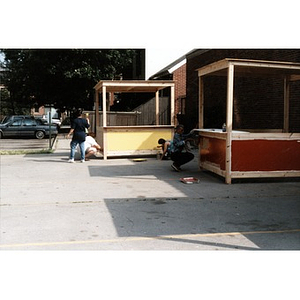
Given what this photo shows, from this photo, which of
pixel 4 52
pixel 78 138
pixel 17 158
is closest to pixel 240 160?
pixel 78 138

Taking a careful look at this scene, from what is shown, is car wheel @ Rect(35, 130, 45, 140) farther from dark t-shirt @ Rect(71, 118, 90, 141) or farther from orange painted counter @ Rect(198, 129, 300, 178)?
orange painted counter @ Rect(198, 129, 300, 178)

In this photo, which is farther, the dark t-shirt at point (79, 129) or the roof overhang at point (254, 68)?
the dark t-shirt at point (79, 129)

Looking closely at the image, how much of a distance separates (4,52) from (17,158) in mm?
22241

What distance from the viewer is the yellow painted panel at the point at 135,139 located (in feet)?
47.3

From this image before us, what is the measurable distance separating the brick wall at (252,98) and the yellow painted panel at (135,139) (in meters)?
3.42

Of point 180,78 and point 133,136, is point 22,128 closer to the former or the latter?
point 180,78

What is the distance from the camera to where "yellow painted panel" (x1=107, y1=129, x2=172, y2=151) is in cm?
1441

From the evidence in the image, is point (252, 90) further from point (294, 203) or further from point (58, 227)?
point (58, 227)

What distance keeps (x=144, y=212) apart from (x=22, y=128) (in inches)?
925

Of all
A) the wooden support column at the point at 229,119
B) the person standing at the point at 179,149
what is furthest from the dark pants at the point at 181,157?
the wooden support column at the point at 229,119

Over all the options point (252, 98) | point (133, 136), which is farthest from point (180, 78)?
point (133, 136)

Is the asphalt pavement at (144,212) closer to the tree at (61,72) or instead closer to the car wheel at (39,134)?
the car wheel at (39,134)

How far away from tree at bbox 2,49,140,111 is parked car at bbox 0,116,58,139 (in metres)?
3.71

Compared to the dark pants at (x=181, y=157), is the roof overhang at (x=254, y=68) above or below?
above
